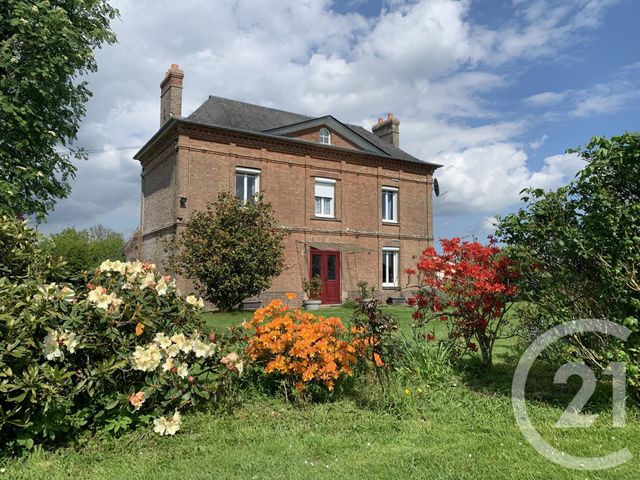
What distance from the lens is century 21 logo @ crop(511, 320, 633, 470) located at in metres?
3.48

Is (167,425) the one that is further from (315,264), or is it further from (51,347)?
(315,264)

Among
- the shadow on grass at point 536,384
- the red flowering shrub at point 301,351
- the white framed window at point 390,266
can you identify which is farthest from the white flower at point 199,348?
the white framed window at point 390,266

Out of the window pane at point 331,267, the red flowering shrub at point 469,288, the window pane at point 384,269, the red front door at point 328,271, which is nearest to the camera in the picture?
the red flowering shrub at point 469,288

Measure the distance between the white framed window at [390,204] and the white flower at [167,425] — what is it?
19890 millimetres

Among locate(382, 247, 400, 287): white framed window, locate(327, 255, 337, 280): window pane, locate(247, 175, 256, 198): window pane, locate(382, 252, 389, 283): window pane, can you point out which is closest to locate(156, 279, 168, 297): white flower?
locate(247, 175, 256, 198): window pane

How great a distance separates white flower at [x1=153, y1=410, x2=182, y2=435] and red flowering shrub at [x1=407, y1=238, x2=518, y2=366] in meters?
3.65

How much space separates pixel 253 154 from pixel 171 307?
50.6 feet

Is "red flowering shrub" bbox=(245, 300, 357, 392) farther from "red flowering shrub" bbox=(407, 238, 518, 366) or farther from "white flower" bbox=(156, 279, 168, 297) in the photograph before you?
"red flowering shrub" bbox=(407, 238, 518, 366)

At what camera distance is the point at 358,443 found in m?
3.93

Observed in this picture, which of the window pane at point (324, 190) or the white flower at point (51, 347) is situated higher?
the window pane at point (324, 190)

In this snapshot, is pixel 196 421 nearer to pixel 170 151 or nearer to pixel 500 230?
pixel 500 230

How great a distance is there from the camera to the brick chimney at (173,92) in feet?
61.6

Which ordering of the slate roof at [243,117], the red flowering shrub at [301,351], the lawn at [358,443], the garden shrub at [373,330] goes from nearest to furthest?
the lawn at [358,443], the red flowering shrub at [301,351], the garden shrub at [373,330], the slate roof at [243,117]

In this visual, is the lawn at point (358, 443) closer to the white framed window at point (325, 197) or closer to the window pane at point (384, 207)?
the white framed window at point (325, 197)
